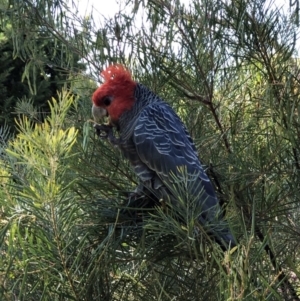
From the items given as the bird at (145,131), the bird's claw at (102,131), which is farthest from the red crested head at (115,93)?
the bird's claw at (102,131)

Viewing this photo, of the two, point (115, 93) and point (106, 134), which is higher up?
point (115, 93)

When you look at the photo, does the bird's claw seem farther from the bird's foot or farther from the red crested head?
the red crested head

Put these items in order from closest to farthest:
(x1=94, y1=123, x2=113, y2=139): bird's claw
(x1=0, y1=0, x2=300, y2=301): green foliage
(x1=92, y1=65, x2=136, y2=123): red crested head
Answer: (x1=0, y1=0, x2=300, y2=301): green foliage < (x1=94, y1=123, x2=113, y2=139): bird's claw < (x1=92, y1=65, x2=136, y2=123): red crested head

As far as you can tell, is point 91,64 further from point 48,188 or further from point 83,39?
point 48,188

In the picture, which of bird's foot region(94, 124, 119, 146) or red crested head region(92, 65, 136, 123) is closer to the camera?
bird's foot region(94, 124, 119, 146)

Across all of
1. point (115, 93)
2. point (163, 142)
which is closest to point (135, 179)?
point (163, 142)

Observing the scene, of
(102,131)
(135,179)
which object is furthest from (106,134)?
(135,179)

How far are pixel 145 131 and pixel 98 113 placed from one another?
101 millimetres

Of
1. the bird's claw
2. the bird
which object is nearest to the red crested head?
the bird

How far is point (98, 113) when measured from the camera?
0.93 metres

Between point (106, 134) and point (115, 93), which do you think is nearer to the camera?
point (106, 134)

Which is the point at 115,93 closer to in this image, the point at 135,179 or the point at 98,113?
→ the point at 98,113

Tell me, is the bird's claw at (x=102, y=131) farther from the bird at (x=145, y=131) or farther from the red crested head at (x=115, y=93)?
the red crested head at (x=115, y=93)

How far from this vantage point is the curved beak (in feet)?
3.02
